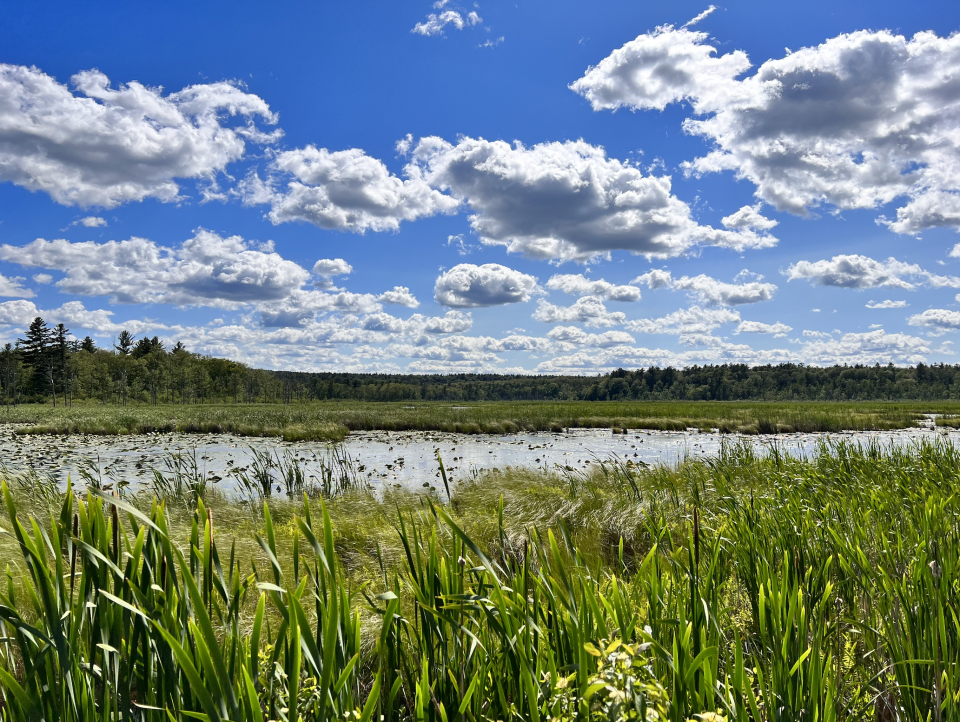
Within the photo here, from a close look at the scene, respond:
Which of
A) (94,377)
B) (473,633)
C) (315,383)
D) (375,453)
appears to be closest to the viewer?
(473,633)

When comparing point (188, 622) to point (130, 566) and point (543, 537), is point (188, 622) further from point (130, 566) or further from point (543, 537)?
point (543, 537)

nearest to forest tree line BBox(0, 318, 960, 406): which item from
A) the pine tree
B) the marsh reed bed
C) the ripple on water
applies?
the pine tree

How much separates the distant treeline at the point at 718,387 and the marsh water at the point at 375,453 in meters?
86.0

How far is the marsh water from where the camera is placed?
12344 millimetres

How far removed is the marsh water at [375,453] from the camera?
1234 cm

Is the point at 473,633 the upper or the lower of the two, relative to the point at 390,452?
upper

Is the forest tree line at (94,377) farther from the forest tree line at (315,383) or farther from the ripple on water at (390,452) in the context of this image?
the ripple on water at (390,452)

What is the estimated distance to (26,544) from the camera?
4.31ft

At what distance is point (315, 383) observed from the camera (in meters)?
116

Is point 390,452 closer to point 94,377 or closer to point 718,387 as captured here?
point 94,377

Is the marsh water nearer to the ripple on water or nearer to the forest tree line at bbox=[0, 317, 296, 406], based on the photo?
the ripple on water

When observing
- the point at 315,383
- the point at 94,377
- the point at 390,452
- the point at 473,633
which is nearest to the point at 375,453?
the point at 390,452

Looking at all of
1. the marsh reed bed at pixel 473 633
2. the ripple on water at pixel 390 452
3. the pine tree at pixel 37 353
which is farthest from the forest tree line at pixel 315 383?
the marsh reed bed at pixel 473 633

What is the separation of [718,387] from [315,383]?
9118 centimetres
